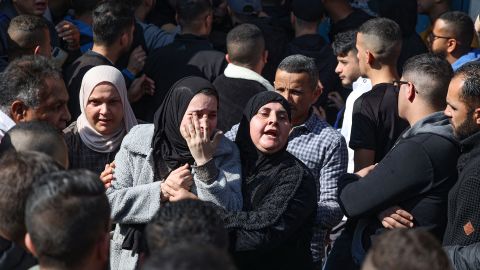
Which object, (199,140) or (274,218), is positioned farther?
(199,140)

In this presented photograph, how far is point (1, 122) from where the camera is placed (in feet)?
14.7

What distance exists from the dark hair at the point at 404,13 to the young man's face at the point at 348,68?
114cm

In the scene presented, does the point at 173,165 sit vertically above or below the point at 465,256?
above

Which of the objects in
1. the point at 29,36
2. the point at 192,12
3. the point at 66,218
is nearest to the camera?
the point at 66,218

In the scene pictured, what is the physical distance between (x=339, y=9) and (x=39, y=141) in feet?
14.3

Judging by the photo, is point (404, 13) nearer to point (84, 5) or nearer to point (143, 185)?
point (84, 5)

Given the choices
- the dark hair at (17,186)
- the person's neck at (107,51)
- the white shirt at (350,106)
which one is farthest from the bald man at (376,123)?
the dark hair at (17,186)

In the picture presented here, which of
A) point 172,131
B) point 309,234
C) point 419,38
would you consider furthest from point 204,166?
point 419,38

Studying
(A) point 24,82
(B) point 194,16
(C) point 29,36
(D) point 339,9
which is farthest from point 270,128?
(D) point 339,9

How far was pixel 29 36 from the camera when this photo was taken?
227 inches

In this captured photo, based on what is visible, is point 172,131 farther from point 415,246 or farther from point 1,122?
point 415,246

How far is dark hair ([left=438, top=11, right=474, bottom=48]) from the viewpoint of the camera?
679 cm

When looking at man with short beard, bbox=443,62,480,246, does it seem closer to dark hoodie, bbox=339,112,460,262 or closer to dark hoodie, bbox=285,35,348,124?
dark hoodie, bbox=339,112,460,262

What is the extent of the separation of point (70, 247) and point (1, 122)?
1.87 m
